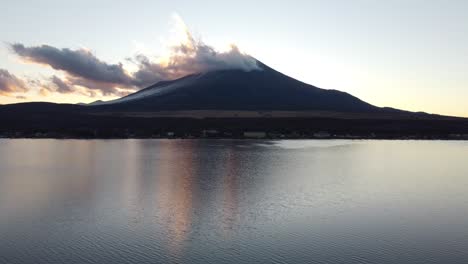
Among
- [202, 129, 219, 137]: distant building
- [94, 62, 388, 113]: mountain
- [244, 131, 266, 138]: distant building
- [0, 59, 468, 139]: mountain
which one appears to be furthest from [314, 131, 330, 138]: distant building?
[94, 62, 388, 113]: mountain

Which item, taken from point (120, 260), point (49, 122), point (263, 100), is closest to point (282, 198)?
point (120, 260)

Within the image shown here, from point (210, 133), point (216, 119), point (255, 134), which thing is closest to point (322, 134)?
point (255, 134)

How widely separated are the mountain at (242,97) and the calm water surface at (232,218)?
417ft

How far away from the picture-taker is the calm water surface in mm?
14828

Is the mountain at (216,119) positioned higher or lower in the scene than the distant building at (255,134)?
higher

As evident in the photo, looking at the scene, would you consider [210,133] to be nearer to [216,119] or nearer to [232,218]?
[216,119]

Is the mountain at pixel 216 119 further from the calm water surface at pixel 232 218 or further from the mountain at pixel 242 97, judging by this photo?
the calm water surface at pixel 232 218

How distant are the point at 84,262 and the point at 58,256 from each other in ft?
3.77

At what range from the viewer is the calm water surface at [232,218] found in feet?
48.6

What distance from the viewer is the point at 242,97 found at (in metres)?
178

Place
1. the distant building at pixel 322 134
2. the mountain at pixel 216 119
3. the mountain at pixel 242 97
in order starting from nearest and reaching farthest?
the distant building at pixel 322 134, the mountain at pixel 216 119, the mountain at pixel 242 97

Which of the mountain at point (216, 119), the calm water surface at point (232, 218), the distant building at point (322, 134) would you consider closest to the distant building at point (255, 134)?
the mountain at point (216, 119)

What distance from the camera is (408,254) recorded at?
14.8 m

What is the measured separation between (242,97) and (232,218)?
522ft
